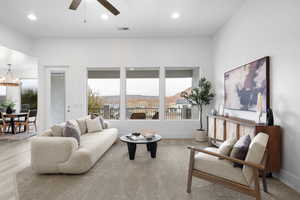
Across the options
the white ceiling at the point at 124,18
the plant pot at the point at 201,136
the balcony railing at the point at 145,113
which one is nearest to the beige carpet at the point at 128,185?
the plant pot at the point at 201,136

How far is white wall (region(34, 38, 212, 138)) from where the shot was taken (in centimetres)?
561

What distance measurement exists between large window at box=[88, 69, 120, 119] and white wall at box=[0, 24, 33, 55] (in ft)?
6.36

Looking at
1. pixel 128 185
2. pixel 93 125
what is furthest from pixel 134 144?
pixel 93 125

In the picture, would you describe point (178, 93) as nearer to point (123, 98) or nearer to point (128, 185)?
point (123, 98)

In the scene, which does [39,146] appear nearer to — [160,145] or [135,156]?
[135,156]

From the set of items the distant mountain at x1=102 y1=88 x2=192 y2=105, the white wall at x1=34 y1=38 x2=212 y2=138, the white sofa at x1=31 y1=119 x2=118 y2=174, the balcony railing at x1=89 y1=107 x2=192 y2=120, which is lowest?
the white sofa at x1=31 y1=119 x2=118 y2=174

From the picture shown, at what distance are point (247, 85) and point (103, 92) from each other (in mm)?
4321

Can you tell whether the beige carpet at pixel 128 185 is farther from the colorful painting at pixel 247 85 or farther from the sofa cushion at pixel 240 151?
the colorful painting at pixel 247 85

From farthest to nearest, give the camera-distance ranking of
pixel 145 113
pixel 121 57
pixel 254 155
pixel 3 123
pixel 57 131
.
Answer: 1. pixel 3 123
2. pixel 145 113
3. pixel 121 57
4. pixel 57 131
5. pixel 254 155

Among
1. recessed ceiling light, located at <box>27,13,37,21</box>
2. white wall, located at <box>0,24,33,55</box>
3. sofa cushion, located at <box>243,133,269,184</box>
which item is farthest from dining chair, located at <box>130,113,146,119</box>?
sofa cushion, located at <box>243,133,269,184</box>

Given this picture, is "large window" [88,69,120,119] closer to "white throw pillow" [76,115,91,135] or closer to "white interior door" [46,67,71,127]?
"white interior door" [46,67,71,127]

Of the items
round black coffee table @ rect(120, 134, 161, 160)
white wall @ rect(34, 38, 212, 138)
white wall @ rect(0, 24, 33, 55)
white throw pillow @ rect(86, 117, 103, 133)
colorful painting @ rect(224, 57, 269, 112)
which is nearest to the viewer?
colorful painting @ rect(224, 57, 269, 112)

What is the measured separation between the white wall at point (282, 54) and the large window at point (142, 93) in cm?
289

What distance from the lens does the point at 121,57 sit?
18.5 ft
